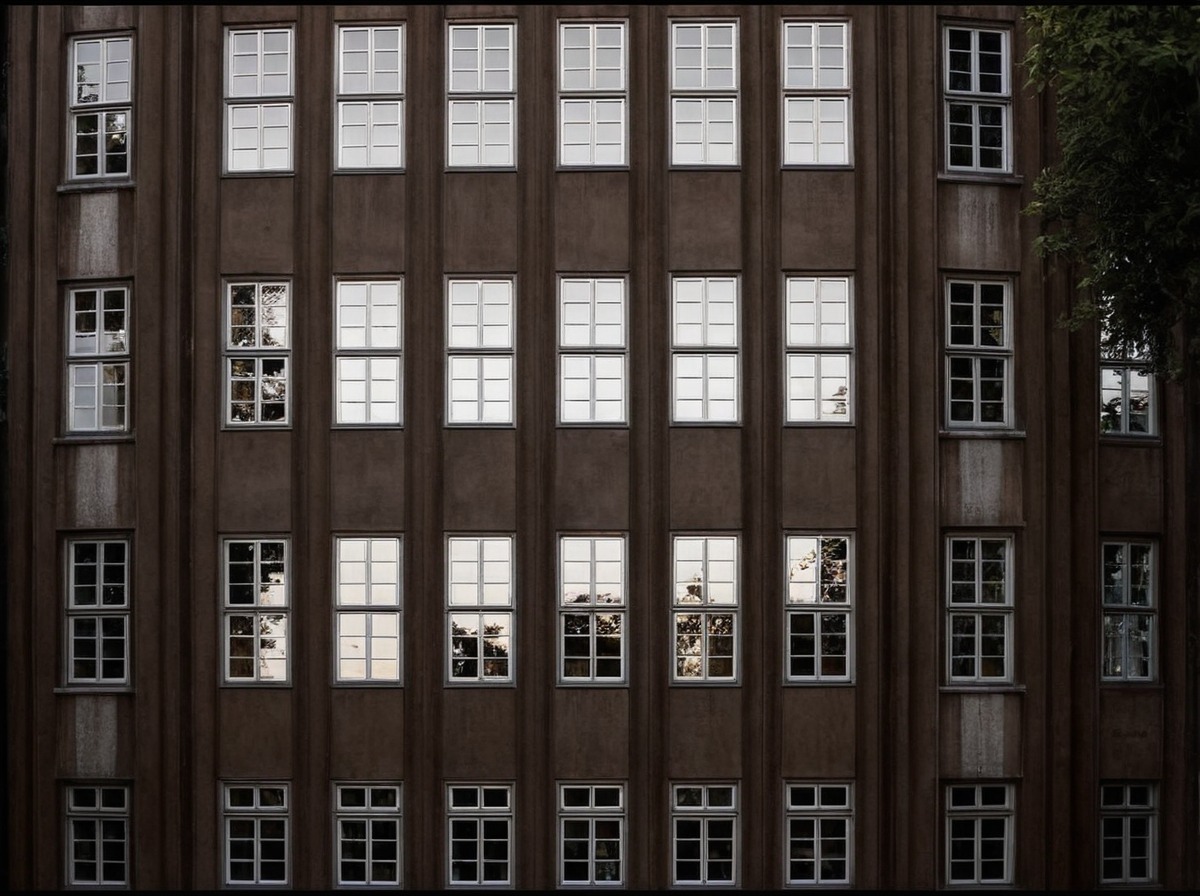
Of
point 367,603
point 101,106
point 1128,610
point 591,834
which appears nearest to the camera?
point 591,834

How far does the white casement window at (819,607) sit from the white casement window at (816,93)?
19.6 feet

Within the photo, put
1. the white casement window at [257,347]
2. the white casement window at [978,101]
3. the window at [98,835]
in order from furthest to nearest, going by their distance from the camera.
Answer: the white casement window at [978,101], the white casement window at [257,347], the window at [98,835]

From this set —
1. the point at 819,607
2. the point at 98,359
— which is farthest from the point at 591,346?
the point at 98,359

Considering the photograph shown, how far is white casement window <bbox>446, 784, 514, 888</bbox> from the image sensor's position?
2009 centimetres

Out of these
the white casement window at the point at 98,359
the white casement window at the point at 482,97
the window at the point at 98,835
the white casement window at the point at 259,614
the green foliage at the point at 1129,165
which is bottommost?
the window at the point at 98,835

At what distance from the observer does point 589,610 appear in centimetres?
2030

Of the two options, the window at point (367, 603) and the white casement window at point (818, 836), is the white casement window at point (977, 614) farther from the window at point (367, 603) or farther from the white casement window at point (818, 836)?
the window at point (367, 603)

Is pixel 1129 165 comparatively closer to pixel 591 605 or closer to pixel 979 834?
pixel 591 605

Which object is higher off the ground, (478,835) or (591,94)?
(591,94)

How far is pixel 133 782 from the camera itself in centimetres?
2044

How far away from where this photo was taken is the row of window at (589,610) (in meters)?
20.3

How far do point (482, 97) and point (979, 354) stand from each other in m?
8.72

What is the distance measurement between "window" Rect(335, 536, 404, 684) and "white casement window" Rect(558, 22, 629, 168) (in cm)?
671

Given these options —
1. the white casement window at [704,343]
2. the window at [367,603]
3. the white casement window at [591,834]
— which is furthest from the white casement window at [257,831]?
the white casement window at [704,343]
